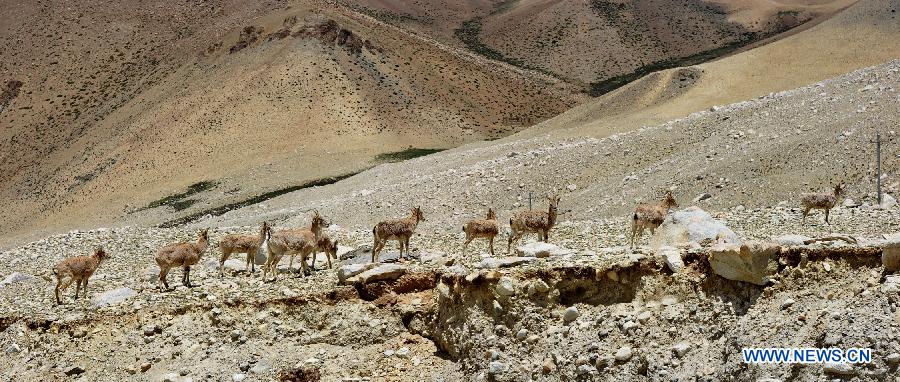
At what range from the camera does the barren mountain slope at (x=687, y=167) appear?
108 ft

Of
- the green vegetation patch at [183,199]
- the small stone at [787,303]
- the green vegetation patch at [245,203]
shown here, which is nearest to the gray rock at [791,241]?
the small stone at [787,303]

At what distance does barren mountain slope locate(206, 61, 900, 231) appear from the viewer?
3297 cm

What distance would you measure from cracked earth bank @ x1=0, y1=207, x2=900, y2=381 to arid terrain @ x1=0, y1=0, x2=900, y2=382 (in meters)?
0.04

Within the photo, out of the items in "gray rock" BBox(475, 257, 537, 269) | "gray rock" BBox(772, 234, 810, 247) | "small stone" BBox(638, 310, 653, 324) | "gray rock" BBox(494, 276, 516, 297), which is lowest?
"small stone" BBox(638, 310, 653, 324)

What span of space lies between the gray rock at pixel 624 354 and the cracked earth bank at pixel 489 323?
0.03 m

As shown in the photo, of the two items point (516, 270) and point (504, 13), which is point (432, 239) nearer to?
point (516, 270)

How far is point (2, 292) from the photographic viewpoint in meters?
22.6

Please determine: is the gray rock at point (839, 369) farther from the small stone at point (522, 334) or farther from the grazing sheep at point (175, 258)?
the grazing sheep at point (175, 258)

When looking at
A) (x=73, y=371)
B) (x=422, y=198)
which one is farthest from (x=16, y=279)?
(x=422, y=198)

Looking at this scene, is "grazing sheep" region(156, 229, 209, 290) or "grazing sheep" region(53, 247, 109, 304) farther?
"grazing sheep" region(53, 247, 109, 304)

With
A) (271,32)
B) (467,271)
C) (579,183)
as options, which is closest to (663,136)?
(579,183)

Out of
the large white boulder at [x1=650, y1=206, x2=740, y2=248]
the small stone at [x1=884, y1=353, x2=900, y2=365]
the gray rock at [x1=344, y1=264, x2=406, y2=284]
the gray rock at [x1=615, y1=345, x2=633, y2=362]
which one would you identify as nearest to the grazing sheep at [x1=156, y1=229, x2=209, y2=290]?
the gray rock at [x1=344, y1=264, x2=406, y2=284]

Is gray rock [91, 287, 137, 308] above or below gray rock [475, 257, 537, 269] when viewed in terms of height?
below

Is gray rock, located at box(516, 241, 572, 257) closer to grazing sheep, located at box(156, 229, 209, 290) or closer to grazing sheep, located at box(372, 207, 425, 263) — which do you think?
grazing sheep, located at box(372, 207, 425, 263)
